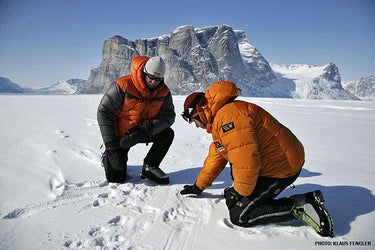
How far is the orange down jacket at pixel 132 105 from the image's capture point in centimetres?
256

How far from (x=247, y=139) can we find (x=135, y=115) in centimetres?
136

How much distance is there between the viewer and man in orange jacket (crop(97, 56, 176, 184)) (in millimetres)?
2551

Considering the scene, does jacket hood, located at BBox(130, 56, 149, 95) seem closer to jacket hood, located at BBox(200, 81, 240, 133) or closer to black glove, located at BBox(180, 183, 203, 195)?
jacket hood, located at BBox(200, 81, 240, 133)

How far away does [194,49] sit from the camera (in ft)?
566

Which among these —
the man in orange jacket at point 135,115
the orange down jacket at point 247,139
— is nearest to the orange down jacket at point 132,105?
the man in orange jacket at point 135,115

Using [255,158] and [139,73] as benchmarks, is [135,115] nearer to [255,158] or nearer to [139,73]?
[139,73]

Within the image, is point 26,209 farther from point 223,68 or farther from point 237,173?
point 223,68

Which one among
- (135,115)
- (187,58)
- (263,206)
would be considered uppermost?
(187,58)

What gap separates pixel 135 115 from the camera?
2.71 m

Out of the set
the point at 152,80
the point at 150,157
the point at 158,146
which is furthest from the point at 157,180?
the point at 152,80

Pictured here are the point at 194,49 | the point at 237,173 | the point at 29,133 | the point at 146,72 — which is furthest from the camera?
the point at 194,49

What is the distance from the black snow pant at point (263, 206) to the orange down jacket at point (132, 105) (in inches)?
48.2

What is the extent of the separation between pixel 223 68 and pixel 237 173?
18000 cm

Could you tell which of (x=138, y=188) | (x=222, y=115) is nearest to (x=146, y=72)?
(x=222, y=115)
